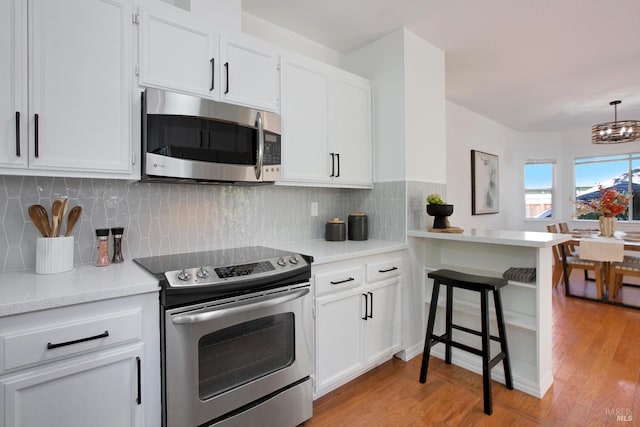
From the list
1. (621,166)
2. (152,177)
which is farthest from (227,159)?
(621,166)

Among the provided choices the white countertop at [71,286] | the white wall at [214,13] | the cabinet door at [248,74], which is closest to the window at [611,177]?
the cabinet door at [248,74]

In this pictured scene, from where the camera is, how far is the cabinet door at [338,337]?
6.60 ft

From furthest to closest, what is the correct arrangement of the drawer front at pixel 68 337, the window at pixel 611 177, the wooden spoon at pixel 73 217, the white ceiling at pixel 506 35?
the window at pixel 611 177
the white ceiling at pixel 506 35
the wooden spoon at pixel 73 217
the drawer front at pixel 68 337

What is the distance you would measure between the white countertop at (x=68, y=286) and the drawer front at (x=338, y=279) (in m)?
0.94

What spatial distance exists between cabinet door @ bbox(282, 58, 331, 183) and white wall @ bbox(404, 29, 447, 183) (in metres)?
0.71

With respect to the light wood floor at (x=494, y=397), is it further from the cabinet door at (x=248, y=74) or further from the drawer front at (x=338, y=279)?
the cabinet door at (x=248, y=74)

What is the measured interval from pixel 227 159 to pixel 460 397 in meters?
2.11

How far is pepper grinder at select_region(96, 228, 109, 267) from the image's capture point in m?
1.66

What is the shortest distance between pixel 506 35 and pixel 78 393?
364 centimetres

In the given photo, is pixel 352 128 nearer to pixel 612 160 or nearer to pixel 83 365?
pixel 83 365

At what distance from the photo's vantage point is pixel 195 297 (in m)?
1.42

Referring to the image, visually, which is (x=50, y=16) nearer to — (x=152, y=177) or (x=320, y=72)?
(x=152, y=177)

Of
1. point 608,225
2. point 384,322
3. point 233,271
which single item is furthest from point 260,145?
point 608,225

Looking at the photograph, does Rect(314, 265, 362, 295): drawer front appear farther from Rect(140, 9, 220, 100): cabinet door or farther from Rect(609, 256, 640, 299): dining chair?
Rect(609, 256, 640, 299): dining chair
